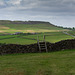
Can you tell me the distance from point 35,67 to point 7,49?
798cm

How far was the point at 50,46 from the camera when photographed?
715 inches

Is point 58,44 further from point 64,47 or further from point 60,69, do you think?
point 60,69

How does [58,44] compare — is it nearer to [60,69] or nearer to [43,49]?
[43,49]

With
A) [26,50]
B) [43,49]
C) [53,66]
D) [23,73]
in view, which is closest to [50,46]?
[43,49]

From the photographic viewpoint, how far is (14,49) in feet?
57.2

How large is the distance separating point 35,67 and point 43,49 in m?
7.62

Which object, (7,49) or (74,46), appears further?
(74,46)

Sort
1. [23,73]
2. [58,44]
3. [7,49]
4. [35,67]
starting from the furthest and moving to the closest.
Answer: [58,44]
[7,49]
[35,67]
[23,73]

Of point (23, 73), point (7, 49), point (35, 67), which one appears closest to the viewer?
point (23, 73)

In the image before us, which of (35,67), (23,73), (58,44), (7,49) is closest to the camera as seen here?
(23,73)

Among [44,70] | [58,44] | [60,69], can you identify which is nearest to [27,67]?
[44,70]

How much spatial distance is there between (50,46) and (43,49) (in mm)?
1038

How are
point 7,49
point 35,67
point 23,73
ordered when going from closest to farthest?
point 23,73 → point 35,67 → point 7,49

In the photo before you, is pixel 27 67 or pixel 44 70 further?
pixel 27 67
